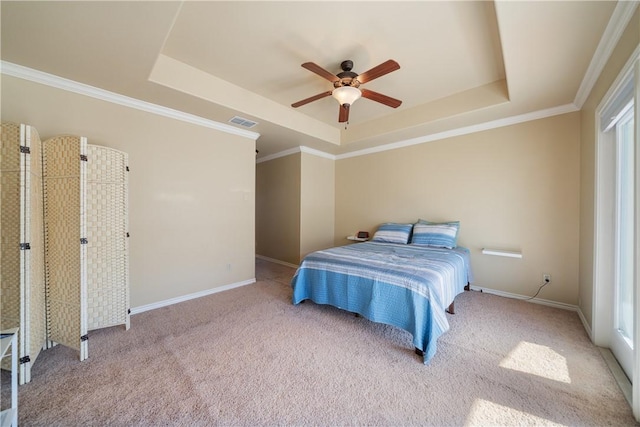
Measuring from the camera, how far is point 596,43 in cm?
186

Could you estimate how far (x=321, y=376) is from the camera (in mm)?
1754

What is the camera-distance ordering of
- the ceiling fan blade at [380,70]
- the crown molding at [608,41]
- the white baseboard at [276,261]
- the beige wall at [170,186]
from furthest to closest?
the white baseboard at [276,261], the beige wall at [170,186], the ceiling fan blade at [380,70], the crown molding at [608,41]

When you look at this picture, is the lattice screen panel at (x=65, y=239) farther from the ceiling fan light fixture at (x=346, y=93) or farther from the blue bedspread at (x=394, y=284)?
the ceiling fan light fixture at (x=346, y=93)

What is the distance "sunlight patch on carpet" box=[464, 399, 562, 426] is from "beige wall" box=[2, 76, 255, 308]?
3.26 metres

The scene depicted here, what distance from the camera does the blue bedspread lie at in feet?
6.64

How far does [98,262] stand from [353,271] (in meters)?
2.50

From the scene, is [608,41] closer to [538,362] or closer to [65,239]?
[538,362]

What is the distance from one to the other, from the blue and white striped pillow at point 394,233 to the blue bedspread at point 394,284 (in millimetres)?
563

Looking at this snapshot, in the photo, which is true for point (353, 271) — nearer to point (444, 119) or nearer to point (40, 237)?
point (444, 119)

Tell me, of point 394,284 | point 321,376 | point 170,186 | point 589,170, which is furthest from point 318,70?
point 589,170

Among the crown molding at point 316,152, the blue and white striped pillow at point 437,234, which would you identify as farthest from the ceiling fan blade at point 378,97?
the crown molding at point 316,152

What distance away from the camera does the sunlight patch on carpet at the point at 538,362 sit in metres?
1.76

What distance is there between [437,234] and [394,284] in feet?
5.54

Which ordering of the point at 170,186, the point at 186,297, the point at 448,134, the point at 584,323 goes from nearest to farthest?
the point at 584,323
the point at 170,186
the point at 186,297
the point at 448,134
